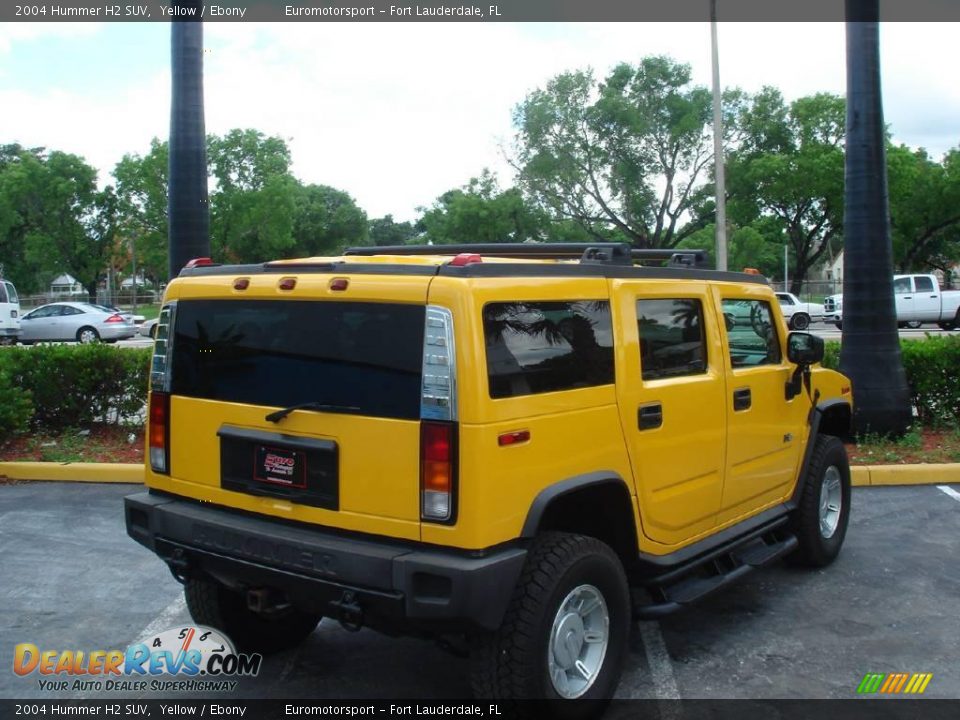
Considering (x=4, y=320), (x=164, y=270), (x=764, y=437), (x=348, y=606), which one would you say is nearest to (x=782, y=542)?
(x=764, y=437)

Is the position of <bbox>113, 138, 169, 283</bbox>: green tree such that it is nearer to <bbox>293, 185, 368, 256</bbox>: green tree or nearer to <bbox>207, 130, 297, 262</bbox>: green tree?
<bbox>207, 130, 297, 262</bbox>: green tree

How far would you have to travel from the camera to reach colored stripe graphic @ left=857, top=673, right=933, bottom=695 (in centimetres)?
403

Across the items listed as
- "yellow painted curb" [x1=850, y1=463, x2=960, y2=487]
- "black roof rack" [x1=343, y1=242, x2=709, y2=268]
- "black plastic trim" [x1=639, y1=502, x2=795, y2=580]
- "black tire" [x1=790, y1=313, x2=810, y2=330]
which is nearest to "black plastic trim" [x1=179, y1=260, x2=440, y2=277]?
"black roof rack" [x1=343, y1=242, x2=709, y2=268]

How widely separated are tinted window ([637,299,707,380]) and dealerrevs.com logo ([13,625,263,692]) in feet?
7.90

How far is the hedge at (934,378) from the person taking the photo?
8.93m

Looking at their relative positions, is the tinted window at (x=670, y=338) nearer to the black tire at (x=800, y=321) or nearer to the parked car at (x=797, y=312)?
the parked car at (x=797, y=312)

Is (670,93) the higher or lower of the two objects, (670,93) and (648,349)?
the higher

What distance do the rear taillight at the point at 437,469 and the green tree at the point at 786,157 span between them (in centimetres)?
3824

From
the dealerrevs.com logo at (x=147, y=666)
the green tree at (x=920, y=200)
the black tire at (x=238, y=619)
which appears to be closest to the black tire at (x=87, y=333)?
the dealerrevs.com logo at (x=147, y=666)

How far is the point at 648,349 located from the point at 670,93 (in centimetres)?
3510

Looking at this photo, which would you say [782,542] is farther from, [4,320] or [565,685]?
[4,320]

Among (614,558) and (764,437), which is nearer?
(614,558)

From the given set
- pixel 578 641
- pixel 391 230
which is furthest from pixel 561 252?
pixel 391 230

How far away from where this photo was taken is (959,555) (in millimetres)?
5918
